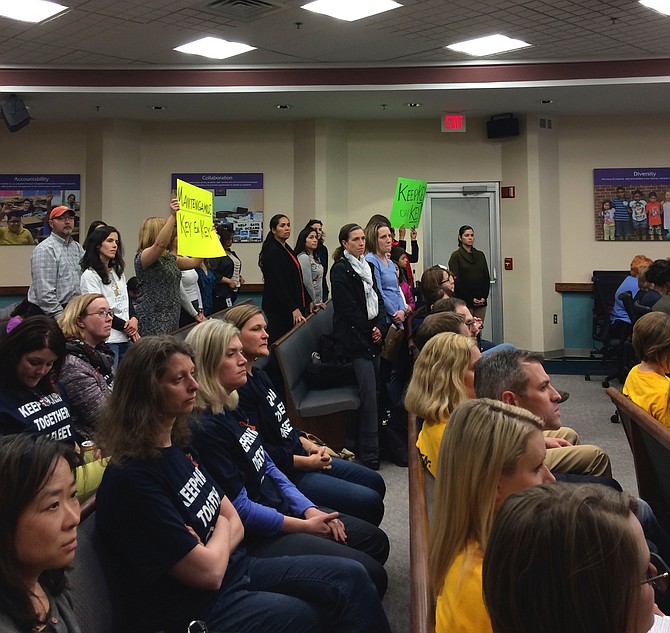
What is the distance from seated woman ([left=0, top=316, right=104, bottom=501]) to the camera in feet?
7.81

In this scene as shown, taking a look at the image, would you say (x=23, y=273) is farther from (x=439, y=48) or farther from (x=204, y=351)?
(x=204, y=351)

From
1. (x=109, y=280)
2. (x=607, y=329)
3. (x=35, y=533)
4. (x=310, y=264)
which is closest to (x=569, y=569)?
(x=35, y=533)

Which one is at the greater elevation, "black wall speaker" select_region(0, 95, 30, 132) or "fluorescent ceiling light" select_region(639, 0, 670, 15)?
Result: "fluorescent ceiling light" select_region(639, 0, 670, 15)

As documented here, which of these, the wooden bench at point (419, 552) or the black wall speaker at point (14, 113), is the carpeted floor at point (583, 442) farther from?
the black wall speaker at point (14, 113)

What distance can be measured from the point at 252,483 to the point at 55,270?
107 inches

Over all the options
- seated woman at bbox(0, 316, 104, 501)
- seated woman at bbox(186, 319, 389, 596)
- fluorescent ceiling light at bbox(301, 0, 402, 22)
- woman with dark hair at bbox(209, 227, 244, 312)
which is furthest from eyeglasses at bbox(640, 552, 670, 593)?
woman with dark hair at bbox(209, 227, 244, 312)

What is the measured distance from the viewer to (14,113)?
7.11 meters

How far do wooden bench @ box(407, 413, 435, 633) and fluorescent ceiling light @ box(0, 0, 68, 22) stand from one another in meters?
5.16

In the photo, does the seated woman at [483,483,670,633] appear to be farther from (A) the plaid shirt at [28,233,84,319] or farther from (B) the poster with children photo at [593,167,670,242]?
(B) the poster with children photo at [593,167,670,242]

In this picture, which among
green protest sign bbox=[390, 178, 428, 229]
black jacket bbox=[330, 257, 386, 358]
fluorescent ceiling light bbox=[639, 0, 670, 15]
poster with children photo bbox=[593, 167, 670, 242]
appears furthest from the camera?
poster with children photo bbox=[593, 167, 670, 242]

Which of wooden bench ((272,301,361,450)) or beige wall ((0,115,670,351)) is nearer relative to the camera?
wooden bench ((272,301,361,450))

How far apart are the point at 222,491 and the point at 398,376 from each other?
10.6 ft

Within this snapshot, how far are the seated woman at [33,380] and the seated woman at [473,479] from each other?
1.58 metres

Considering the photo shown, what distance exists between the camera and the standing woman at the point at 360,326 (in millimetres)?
4312
